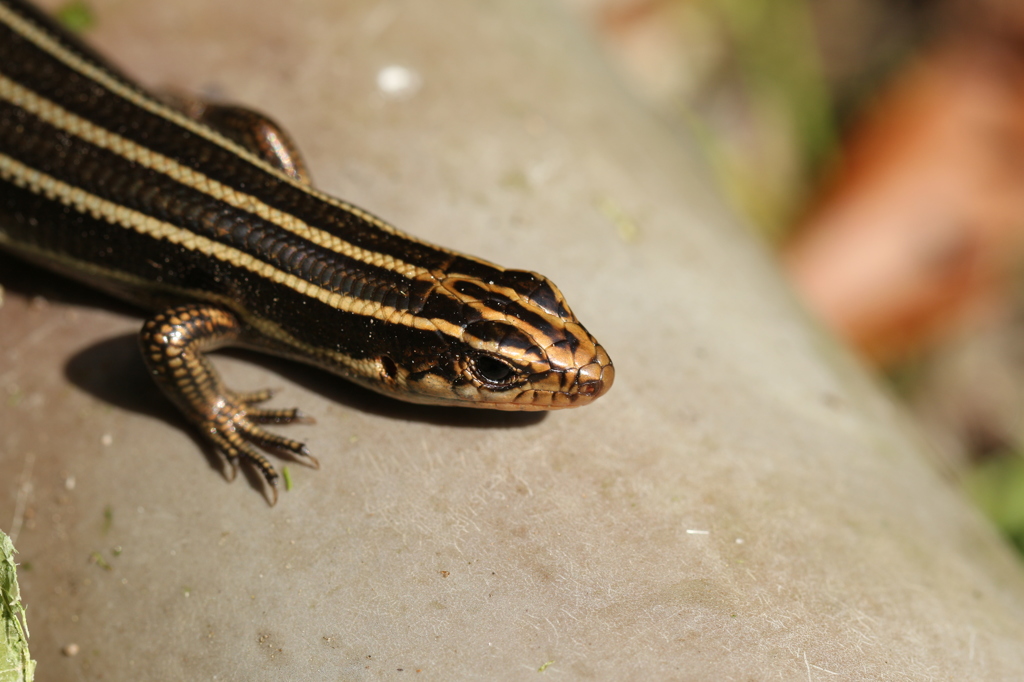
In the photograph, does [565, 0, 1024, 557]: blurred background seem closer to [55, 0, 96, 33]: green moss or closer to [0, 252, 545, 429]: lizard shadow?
[0, 252, 545, 429]: lizard shadow

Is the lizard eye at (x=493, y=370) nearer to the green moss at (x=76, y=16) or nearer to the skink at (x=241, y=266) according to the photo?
the skink at (x=241, y=266)

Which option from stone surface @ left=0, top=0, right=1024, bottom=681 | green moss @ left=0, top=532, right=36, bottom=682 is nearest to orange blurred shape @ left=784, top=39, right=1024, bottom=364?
stone surface @ left=0, top=0, right=1024, bottom=681

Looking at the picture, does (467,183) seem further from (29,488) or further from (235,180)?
(29,488)

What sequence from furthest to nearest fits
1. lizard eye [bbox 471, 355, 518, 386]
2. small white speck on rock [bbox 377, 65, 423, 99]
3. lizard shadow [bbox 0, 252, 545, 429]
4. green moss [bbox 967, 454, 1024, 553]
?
green moss [bbox 967, 454, 1024, 553] → small white speck on rock [bbox 377, 65, 423, 99] → lizard shadow [bbox 0, 252, 545, 429] → lizard eye [bbox 471, 355, 518, 386]

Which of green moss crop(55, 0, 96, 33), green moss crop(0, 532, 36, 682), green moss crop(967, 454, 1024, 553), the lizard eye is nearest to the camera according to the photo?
green moss crop(0, 532, 36, 682)

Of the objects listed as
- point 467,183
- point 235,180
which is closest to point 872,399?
point 467,183

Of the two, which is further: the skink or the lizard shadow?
the lizard shadow
